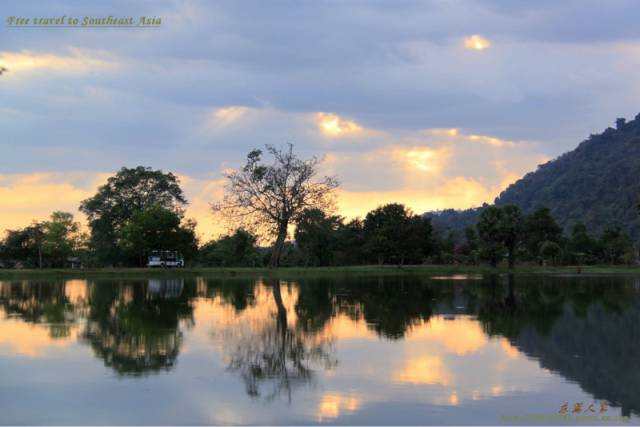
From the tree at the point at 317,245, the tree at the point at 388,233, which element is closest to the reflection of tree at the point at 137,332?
the tree at the point at 317,245

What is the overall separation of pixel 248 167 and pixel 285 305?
135 ft

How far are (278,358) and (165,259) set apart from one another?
67383 mm

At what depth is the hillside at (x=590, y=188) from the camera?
128750 millimetres

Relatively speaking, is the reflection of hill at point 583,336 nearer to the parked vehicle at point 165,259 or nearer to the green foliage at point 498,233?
the green foliage at point 498,233

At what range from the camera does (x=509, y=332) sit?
66.6 ft

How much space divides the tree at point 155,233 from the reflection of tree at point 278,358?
53877 mm

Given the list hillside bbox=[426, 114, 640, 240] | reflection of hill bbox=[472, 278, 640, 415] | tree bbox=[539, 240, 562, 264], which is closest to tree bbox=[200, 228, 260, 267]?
tree bbox=[539, 240, 562, 264]

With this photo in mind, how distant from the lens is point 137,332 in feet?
65.7

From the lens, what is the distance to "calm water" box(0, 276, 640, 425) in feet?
35.3

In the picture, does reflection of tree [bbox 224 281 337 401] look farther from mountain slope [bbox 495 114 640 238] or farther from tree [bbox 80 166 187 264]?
mountain slope [bbox 495 114 640 238]

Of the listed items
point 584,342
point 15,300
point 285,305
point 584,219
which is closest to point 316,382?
point 584,342

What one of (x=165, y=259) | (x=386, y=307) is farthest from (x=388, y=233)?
Result: (x=386, y=307)

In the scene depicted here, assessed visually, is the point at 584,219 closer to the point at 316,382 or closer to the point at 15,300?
the point at 15,300

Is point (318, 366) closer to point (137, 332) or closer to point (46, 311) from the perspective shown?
point (137, 332)
